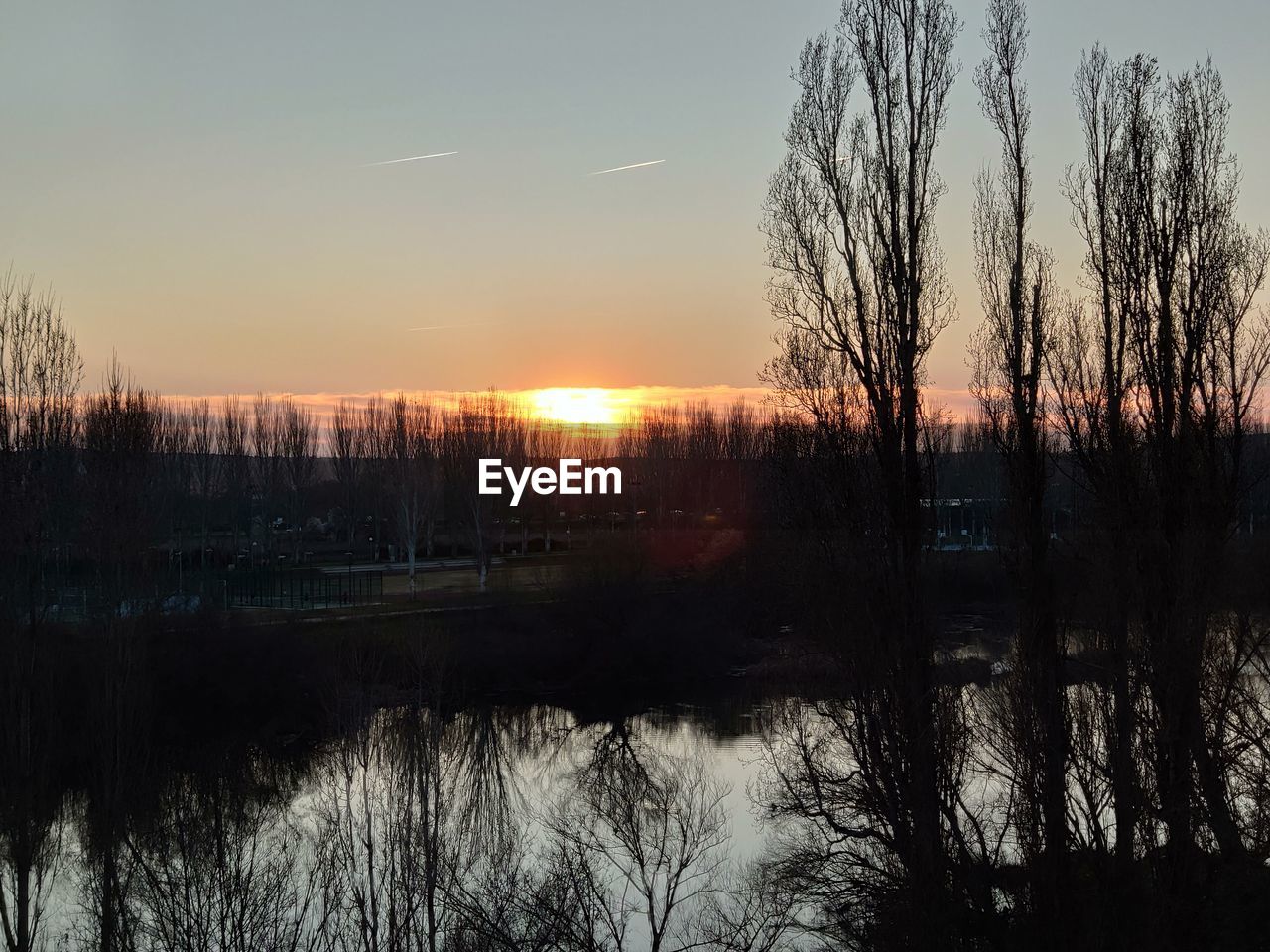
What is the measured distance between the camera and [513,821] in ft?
56.3

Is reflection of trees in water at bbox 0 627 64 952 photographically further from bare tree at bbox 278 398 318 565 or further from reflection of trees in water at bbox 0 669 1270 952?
bare tree at bbox 278 398 318 565

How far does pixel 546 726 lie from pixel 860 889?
13230mm

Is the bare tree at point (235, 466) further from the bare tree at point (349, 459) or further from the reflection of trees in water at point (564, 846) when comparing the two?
the reflection of trees in water at point (564, 846)

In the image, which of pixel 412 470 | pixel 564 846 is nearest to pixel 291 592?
pixel 412 470

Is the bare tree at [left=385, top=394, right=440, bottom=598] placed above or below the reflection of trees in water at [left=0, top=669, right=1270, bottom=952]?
above

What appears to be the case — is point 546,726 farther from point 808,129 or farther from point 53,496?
point 808,129

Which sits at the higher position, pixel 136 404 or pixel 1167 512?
pixel 136 404

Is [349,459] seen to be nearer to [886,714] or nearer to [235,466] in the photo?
[235,466]

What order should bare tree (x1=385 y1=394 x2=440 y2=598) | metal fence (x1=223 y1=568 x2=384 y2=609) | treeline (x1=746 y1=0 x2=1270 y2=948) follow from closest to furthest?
treeline (x1=746 y1=0 x2=1270 y2=948) < metal fence (x1=223 y1=568 x2=384 y2=609) < bare tree (x1=385 y1=394 x2=440 y2=598)

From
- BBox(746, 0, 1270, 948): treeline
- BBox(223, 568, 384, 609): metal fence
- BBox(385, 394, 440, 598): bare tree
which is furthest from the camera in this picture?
BBox(385, 394, 440, 598): bare tree

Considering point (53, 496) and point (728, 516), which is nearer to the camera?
point (53, 496)

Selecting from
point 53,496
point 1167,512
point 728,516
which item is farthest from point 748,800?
point 728,516

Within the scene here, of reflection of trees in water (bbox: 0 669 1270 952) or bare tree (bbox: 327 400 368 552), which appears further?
bare tree (bbox: 327 400 368 552)

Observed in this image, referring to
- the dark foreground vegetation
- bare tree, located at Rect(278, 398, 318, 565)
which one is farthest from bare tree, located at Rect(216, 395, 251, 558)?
the dark foreground vegetation
